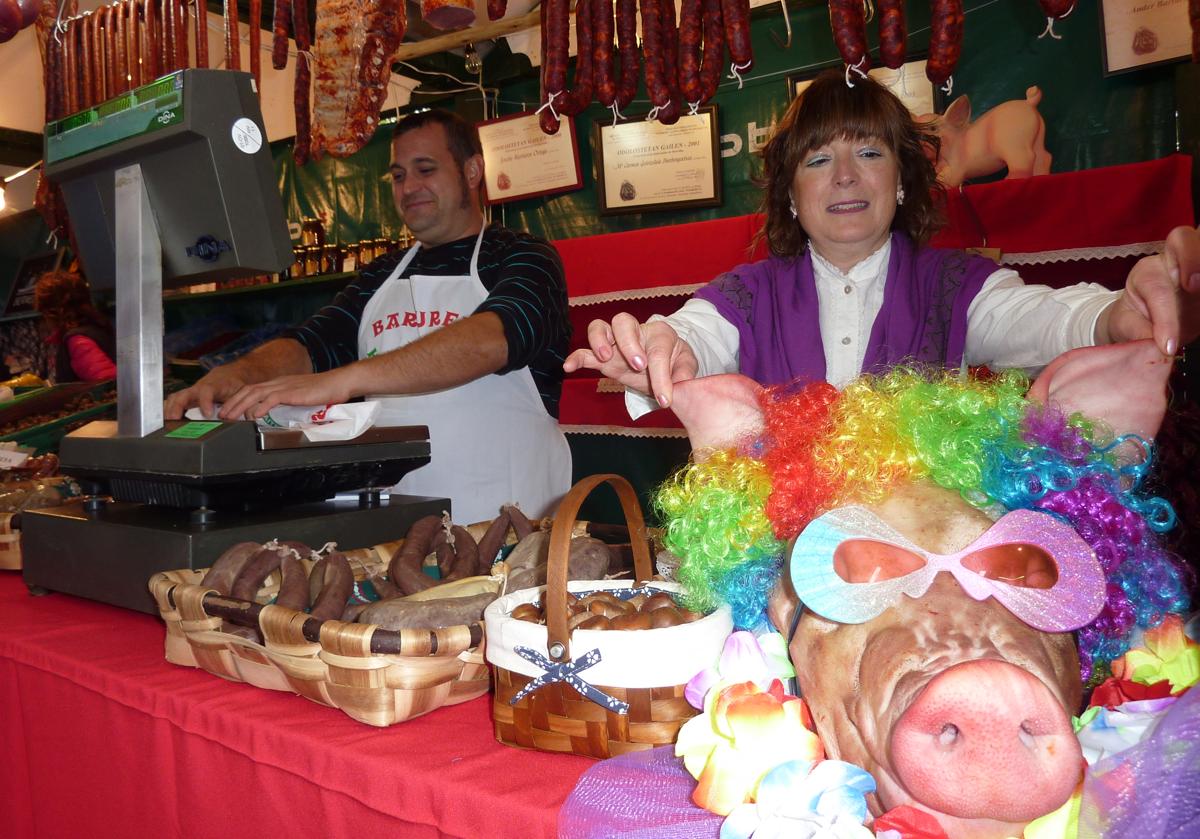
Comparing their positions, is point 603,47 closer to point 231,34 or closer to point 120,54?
point 231,34

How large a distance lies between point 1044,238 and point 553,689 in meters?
2.63

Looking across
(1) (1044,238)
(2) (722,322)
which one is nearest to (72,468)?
(2) (722,322)

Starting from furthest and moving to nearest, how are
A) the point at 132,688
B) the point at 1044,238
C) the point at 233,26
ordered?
1. the point at 233,26
2. the point at 1044,238
3. the point at 132,688

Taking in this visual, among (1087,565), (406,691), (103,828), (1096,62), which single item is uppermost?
(1096,62)

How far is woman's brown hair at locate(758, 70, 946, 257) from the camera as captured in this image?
169cm

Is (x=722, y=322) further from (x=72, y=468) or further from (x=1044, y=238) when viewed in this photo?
(x=1044, y=238)

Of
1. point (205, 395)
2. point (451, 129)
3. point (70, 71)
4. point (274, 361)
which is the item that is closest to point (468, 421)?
point (274, 361)

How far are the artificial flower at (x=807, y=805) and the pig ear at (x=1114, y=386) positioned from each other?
0.39 meters

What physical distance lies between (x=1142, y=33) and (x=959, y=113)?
58 centimetres

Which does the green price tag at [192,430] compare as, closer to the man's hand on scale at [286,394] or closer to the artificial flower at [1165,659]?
the man's hand on scale at [286,394]

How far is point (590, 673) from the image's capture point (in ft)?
2.75

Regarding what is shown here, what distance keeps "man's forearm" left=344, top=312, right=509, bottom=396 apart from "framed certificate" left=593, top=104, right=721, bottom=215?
195cm

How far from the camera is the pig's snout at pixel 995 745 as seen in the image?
597mm

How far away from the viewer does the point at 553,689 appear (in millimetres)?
872
